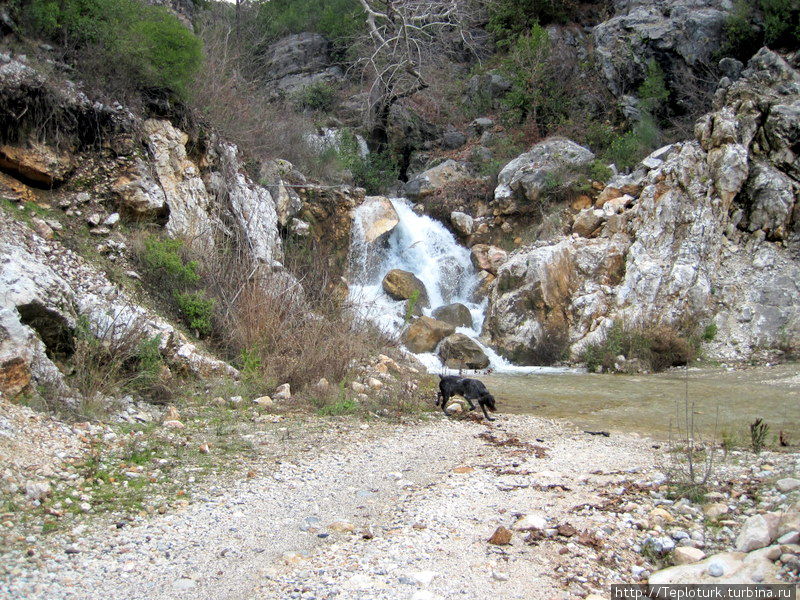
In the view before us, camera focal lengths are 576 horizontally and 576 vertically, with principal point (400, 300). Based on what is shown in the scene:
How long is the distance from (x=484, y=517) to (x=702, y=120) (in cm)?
1330

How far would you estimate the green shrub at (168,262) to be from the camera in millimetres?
7238

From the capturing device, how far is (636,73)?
724 inches

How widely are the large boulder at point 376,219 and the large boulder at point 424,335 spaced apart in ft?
12.3

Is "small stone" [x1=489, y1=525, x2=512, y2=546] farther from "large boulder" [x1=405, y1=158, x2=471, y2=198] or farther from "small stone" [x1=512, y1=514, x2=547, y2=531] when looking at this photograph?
"large boulder" [x1=405, y1=158, x2=471, y2=198]

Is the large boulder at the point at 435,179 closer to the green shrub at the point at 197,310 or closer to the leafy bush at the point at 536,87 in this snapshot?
the leafy bush at the point at 536,87

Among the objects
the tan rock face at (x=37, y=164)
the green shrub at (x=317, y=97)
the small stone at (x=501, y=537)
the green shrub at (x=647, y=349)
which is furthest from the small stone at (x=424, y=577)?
the green shrub at (x=317, y=97)

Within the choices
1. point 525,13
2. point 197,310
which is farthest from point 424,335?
point 525,13

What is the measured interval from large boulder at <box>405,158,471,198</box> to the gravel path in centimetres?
1424

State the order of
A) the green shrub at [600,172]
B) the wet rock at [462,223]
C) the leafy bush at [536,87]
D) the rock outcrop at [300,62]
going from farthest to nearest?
1. the rock outcrop at [300,62]
2. the leafy bush at [536,87]
3. the wet rock at [462,223]
4. the green shrub at [600,172]

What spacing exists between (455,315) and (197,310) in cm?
785

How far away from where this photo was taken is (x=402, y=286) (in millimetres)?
14367

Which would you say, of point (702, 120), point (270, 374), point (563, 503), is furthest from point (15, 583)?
point (702, 120)

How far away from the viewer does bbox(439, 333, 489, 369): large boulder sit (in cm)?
1173

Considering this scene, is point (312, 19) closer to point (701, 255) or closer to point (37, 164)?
point (701, 255)
